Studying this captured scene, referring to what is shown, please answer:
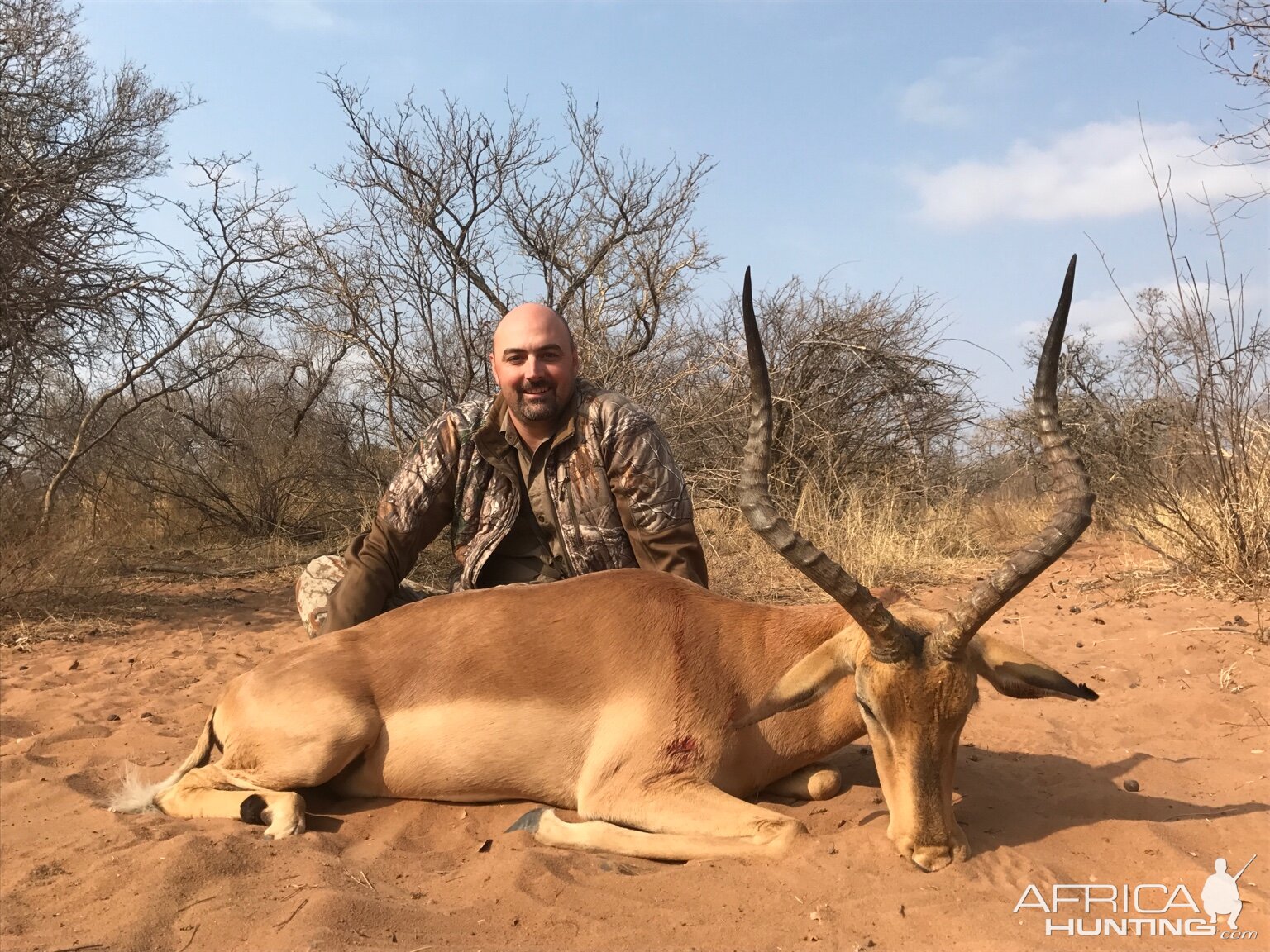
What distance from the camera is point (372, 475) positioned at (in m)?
14.1

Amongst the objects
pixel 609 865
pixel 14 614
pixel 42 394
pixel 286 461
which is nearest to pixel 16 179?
pixel 42 394

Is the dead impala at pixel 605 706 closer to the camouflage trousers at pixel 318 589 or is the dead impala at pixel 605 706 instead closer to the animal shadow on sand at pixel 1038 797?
the animal shadow on sand at pixel 1038 797

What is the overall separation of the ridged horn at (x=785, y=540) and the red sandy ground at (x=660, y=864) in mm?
764

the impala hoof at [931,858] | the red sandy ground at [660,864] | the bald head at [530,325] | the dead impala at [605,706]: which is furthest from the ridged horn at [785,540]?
the bald head at [530,325]

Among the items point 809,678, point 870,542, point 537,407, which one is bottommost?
point 870,542

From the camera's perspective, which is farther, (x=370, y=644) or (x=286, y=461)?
(x=286, y=461)

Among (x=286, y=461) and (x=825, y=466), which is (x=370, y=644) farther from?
(x=286, y=461)

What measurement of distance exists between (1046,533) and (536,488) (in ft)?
10.3

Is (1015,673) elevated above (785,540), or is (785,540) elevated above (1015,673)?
(785,540)

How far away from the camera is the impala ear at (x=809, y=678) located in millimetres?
3574

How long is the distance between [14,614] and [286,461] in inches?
229

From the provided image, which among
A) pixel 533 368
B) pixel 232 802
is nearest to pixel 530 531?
pixel 533 368

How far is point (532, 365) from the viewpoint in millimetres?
5543

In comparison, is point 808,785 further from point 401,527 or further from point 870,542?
point 870,542
